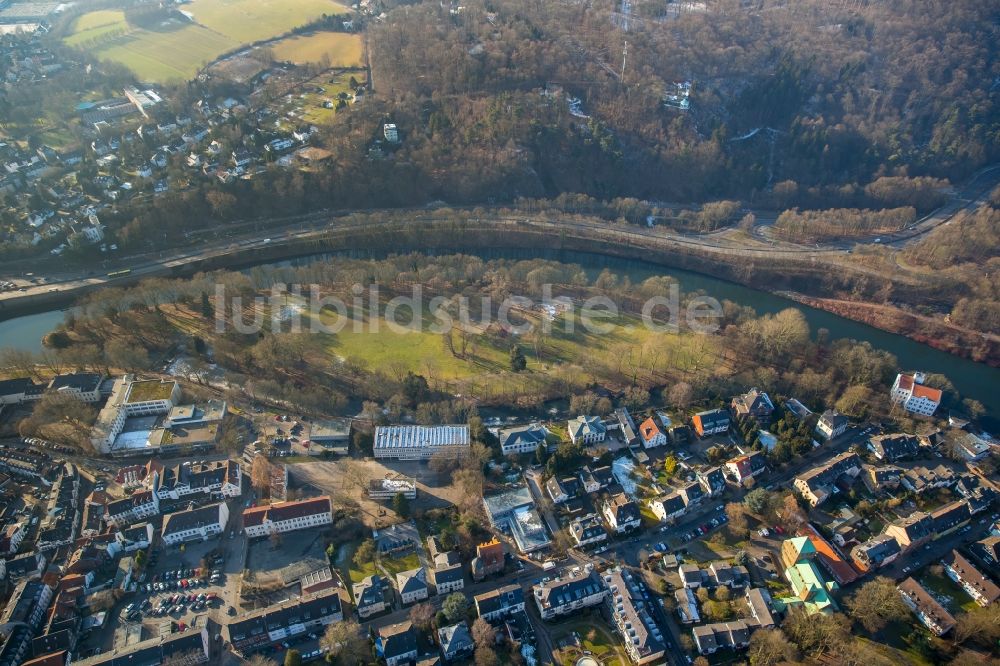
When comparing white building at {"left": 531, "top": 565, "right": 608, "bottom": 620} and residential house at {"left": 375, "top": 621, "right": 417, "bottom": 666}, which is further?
white building at {"left": 531, "top": 565, "right": 608, "bottom": 620}

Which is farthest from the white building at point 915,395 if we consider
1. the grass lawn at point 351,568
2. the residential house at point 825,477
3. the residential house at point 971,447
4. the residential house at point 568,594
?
the grass lawn at point 351,568

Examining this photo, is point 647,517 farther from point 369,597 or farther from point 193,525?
point 193,525

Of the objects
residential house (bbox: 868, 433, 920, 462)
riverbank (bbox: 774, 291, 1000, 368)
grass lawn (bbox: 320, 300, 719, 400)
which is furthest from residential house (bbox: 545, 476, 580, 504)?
riverbank (bbox: 774, 291, 1000, 368)

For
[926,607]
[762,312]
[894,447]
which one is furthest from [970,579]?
[762,312]

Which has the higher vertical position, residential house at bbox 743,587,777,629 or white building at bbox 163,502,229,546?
residential house at bbox 743,587,777,629

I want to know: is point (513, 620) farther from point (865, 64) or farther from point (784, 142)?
point (865, 64)

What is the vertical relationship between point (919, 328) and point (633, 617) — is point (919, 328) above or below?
below

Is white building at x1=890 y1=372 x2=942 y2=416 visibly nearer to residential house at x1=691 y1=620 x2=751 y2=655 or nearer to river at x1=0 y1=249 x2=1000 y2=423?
river at x1=0 y1=249 x2=1000 y2=423
